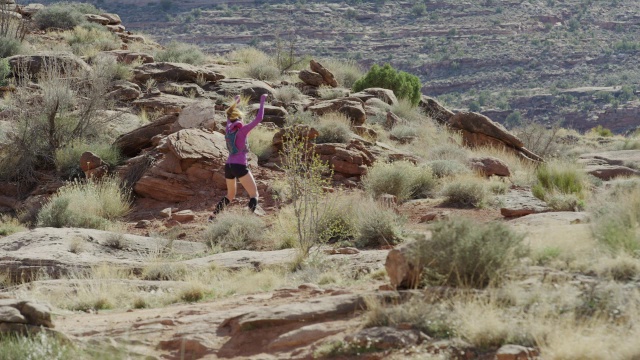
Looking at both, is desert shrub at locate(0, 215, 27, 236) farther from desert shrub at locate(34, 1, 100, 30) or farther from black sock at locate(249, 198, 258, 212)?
desert shrub at locate(34, 1, 100, 30)

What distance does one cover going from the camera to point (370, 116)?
22.6 metres

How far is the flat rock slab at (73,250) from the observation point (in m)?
10.8

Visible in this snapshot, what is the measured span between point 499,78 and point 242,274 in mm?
43927

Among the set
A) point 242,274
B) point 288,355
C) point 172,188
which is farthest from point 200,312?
point 172,188

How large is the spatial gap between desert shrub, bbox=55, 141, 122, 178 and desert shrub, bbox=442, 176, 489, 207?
6.64 m

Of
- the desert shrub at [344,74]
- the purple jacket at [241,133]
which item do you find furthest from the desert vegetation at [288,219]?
the purple jacket at [241,133]

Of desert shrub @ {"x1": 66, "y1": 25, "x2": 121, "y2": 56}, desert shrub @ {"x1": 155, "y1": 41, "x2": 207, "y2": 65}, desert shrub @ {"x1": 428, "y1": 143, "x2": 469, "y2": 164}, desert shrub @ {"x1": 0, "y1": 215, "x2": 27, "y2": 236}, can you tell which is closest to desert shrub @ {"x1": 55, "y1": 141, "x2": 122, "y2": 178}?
desert shrub @ {"x1": 0, "y1": 215, "x2": 27, "y2": 236}

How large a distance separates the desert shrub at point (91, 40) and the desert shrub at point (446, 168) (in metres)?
11.9

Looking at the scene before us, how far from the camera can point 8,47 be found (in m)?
24.2

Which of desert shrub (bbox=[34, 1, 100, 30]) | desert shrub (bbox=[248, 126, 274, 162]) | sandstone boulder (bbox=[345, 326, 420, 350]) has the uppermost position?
sandstone boulder (bbox=[345, 326, 420, 350])

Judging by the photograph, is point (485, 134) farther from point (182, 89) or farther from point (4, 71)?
point (4, 71)

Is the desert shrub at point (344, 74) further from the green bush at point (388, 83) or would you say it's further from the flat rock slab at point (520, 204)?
the flat rock slab at point (520, 204)

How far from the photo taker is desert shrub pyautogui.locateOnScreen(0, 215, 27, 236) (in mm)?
14195

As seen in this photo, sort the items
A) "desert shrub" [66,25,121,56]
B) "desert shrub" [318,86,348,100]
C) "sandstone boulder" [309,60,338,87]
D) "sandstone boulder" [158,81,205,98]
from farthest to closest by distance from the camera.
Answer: "desert shrub" [66,25,121,56] < "sandstone boulder" [309,60,338,87] < "desert shrub" [318,86,348,100] < "sandstone boulder" [158,81,205,98]
